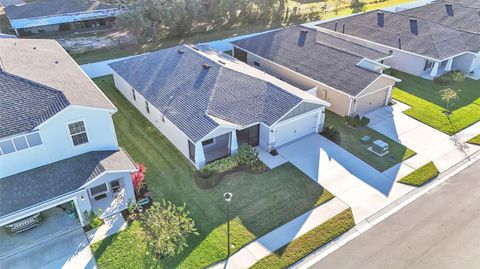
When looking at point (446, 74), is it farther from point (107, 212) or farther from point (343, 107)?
point (107, 212)

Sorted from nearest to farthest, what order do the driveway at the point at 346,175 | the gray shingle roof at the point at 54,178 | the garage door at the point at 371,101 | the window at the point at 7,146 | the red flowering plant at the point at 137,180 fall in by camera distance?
the gray shingle roof at the point at 54,178, the window at the point at 7,146, the red flowering plant at the point at 137,180, the driveway at the point at 346,175, the garage door at the point at 371,101

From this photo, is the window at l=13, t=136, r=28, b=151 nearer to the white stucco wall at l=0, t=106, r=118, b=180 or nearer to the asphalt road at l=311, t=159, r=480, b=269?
the white stucco wall at l=0, t=106, r=118, b=180

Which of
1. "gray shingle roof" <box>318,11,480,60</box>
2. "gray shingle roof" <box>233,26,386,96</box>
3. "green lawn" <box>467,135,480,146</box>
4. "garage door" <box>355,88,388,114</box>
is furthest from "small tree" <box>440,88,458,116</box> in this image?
"gray shingle roof" <box>233,26,386,96</box>

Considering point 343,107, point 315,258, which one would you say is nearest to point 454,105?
point 343,107

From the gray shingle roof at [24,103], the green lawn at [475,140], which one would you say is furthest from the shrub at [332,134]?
the gray shingle roof at [24,103]

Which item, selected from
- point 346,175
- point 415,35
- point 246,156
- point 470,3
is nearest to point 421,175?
point 346,175

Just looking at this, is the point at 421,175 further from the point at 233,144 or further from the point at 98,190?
the point at 98,190

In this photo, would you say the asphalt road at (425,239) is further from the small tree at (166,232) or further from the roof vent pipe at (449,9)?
the roof vent pipe at (449,9)
